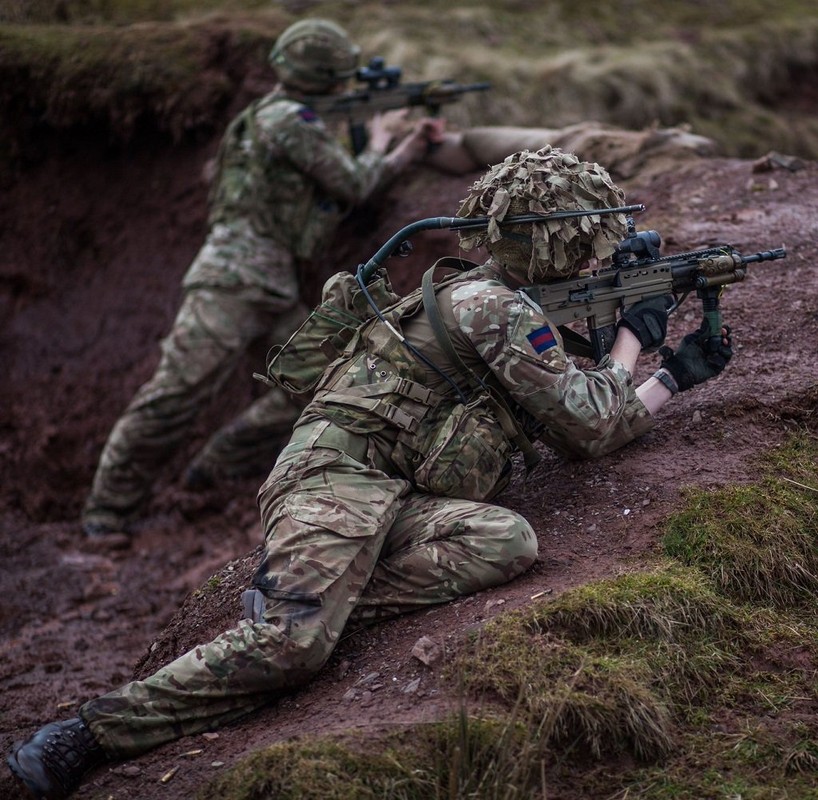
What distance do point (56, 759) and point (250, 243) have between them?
179 inches

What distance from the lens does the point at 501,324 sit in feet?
13.2

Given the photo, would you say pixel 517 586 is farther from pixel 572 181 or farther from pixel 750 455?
pixel 572 181

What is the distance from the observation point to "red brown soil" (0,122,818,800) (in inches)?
156

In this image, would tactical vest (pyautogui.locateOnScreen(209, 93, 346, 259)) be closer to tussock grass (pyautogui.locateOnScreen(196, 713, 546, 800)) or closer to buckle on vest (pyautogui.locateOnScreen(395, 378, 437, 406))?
buckle on vest (pyautogui.locateOnScreen(395, 378, 437, 406))

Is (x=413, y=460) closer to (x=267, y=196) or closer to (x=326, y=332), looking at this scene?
(x=326, y=332)

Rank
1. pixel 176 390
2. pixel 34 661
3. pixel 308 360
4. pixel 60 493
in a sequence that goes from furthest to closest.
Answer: pixel 60 493
pixel 176 390
pixel 34 661
pixel 308 360

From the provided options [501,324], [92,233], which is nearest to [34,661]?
[501,324]

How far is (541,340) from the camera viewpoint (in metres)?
4.05

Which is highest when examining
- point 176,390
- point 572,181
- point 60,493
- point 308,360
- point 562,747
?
point 572,181

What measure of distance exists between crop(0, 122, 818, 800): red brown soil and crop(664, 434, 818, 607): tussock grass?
0.14 meters

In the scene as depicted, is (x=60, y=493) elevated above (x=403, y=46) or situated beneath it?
situated beneath

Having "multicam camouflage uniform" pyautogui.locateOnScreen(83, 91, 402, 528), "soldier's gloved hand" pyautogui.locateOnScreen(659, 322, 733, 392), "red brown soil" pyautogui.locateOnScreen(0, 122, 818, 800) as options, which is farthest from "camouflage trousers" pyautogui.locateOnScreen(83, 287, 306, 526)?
"soldier's gloved hand" pyautogui.locateOnScreen(659, 322, 733, 392)

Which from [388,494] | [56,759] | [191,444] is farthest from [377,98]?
[56,759]

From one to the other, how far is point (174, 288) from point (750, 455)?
594 cm
